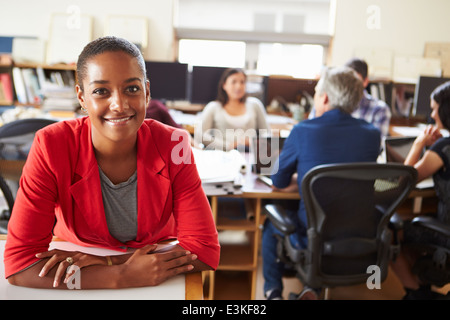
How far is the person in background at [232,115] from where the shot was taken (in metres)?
3.33

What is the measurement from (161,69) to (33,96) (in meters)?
1.40

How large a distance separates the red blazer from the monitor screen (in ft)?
9.71

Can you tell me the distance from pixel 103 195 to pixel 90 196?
5 cm

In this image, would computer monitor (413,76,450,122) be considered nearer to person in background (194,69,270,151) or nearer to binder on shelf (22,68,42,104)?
person in background (194,69,270,151)

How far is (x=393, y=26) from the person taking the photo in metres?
4.71

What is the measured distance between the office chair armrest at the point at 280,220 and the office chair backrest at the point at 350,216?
3.7 inches

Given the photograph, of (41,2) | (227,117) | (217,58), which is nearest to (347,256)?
(227,117)

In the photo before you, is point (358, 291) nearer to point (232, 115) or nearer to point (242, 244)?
point (242, 244)

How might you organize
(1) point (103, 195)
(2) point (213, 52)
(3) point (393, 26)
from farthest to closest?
(2) point (213, 52), (3) point (393, 26), (1) point (103, 195)

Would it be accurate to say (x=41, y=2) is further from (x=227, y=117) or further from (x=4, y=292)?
(x=4, y=292)

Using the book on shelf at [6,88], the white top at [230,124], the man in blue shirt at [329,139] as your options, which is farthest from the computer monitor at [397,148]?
the book on shelf at [6,88]

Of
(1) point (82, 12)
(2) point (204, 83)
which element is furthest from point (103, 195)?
(1) point (82, 12)

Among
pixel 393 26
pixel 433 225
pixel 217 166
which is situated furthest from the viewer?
pixel 393 26

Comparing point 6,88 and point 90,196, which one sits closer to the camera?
point 90,196
